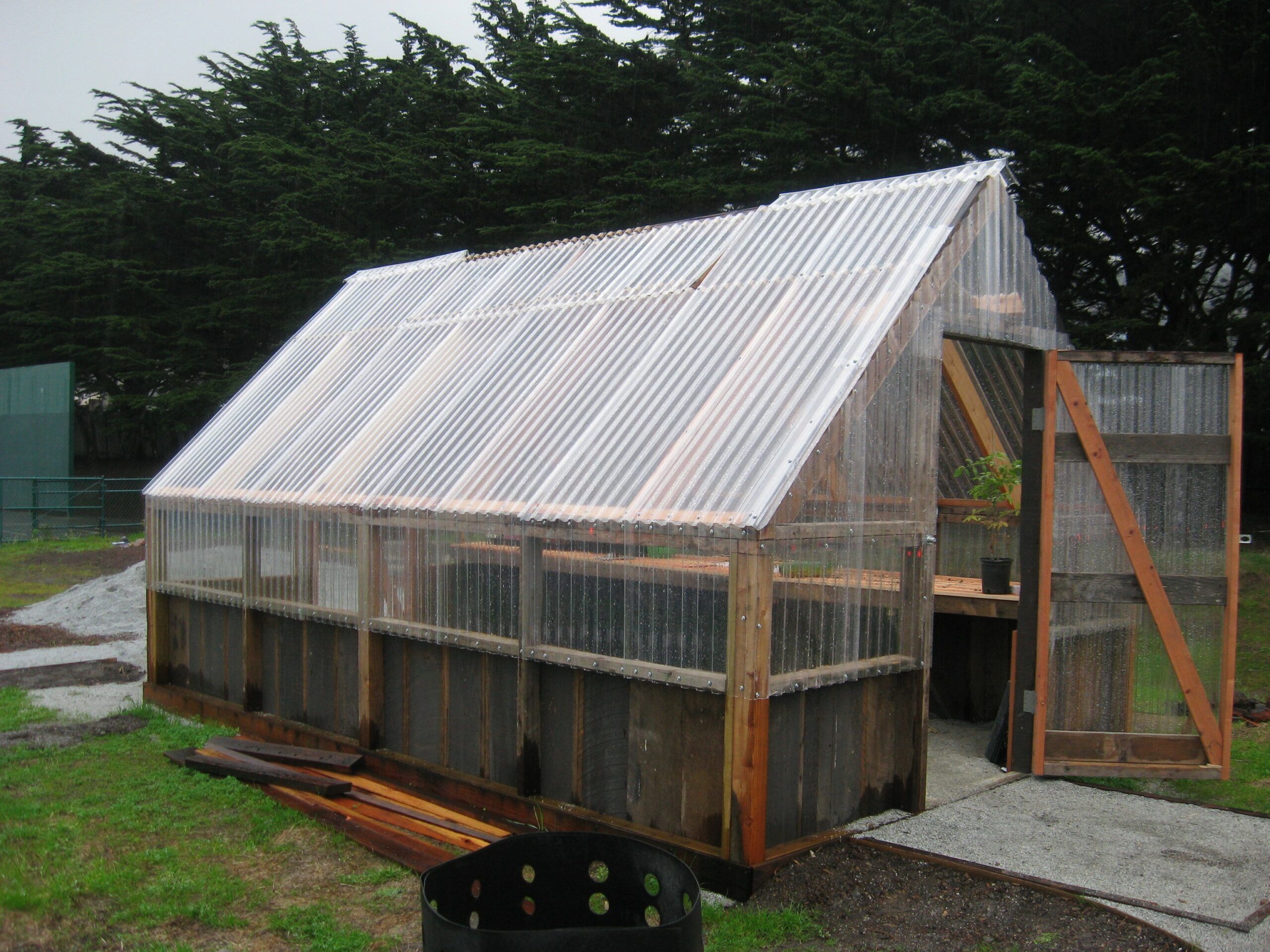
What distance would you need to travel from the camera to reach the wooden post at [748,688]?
4.84 metres

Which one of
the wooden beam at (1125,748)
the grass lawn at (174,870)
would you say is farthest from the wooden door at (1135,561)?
the grass lawn at (174,870)

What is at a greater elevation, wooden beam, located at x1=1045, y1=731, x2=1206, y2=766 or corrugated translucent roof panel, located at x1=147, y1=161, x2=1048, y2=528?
corrugated translucent roof panel, located at x1=147, y1=161, x2=1048, y2=528

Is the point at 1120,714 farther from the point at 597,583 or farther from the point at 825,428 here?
the point at 597,583

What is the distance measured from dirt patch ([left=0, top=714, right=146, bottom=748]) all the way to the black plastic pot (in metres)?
5.56

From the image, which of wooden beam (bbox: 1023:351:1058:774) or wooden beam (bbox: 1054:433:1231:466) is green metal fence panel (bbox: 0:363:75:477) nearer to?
wooden beam (bbox: 1023:351:1058:774)

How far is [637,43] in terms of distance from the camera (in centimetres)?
2245

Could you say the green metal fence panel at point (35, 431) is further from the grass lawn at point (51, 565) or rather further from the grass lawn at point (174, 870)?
the grass lawn at point (174, 870)

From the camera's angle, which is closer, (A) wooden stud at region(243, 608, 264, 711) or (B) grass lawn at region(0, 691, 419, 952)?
(B) grass lawn at region(0, 691, 419, 952)

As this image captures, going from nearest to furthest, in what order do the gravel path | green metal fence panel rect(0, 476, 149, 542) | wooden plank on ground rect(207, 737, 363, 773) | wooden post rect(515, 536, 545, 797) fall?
wooden post rect(515, 536, 545, 797) → wooden plank on ground rect(207, 737, 363, 773) → the gravel path → green metal fence panel rect(0, 476, 149, 542)

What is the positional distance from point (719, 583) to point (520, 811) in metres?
1.85

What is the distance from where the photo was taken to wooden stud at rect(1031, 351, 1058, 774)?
630cm

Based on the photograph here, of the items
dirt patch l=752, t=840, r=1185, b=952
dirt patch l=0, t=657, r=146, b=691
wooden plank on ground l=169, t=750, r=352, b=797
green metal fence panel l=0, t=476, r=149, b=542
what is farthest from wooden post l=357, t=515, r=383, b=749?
green metal fence panel l=0, t=476, r=149, b=542

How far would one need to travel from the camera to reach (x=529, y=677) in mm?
5906

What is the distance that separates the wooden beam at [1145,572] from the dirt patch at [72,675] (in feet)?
27.7
